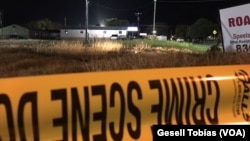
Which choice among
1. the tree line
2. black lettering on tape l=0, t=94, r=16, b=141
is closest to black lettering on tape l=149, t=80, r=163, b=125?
black lettering on tape l=0, t=94, r=16, b=141

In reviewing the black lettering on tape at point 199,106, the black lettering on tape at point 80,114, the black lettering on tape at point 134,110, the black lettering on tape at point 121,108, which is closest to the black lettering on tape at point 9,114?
the black lettering on tape at point 80,114

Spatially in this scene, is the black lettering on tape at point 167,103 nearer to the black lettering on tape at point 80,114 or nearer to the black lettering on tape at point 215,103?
the black lettering on tape at point 215,103

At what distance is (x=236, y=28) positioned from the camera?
11711 millimetres

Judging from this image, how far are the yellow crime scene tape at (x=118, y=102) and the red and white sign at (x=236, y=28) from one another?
5206 mm

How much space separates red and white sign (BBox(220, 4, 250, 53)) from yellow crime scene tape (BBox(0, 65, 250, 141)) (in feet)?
17.1

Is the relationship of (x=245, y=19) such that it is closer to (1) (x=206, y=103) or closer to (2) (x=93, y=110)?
(1) (x=206, y=103)

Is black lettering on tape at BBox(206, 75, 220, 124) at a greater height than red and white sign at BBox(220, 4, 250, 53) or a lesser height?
lesser

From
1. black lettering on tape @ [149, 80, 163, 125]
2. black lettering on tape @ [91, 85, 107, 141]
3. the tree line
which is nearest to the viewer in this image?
black lettering on tape @ [91, 85, 107, 141]

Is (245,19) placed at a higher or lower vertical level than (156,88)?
higher

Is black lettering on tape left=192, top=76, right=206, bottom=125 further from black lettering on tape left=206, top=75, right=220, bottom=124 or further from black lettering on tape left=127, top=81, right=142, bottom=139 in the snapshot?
black lettering on tape left=127, top=81, right=142, bottom=139

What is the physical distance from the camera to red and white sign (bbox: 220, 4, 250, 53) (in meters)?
11.2

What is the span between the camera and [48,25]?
183000 mm

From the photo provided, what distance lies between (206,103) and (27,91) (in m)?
2.26

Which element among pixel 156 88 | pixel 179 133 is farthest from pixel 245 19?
pixel 179 133
